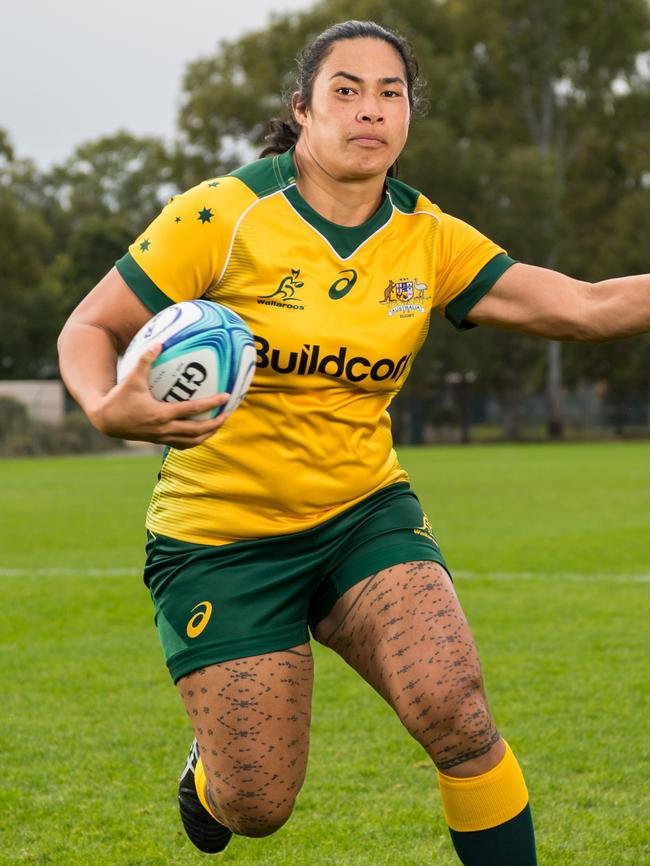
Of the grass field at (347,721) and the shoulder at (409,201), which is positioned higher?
the shoulder at (409,201)

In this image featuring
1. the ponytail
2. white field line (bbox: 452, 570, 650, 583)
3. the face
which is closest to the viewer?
the face

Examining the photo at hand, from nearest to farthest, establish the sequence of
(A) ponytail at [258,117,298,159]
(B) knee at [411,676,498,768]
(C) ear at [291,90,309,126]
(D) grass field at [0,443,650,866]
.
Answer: (B) knee at [411,676,498,768] < (C) ear at [291,90,309,126] < (A) ponytail at [258,117,298,159] < (D) grass field at [0,443,650,866]

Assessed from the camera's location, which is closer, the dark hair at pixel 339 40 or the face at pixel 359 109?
the face at pixel 359 109

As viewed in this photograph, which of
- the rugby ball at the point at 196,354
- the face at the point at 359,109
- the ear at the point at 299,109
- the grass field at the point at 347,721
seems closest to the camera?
the rugby ball at the point at 196,354

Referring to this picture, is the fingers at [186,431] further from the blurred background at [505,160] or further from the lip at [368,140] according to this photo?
the blurred background at [505,160]

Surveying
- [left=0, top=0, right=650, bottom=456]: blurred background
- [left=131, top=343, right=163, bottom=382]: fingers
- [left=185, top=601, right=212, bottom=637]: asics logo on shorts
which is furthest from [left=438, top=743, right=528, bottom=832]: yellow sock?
[left=0, top=0, right=650, bottom=456]: blurred background

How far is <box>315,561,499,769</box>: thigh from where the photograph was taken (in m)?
3.66

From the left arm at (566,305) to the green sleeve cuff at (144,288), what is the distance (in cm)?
112

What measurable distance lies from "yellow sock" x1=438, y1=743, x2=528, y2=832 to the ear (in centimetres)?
204

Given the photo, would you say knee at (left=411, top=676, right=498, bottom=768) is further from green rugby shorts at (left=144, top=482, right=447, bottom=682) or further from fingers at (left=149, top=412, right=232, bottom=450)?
fingers at (left=149, top=412, right=232, bottom=450)

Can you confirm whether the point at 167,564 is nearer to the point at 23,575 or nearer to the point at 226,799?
the point at 226,799

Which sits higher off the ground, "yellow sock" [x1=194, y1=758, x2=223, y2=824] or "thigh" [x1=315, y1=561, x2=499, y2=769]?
"thigh" [x1=315, y1=561, x2=499, y2=769]

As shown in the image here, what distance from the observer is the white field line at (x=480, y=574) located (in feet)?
36.6

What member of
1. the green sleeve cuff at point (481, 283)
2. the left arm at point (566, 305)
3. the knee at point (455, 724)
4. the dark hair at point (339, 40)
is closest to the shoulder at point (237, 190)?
the dark hair at point (339, 40)
